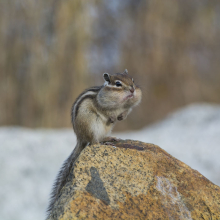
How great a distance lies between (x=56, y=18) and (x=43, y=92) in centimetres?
243

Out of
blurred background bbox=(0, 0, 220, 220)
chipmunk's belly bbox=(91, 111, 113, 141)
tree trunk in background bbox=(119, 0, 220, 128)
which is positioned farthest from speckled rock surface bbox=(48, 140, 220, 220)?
tree trunk in background bbox=(119, 0, 220, 128)

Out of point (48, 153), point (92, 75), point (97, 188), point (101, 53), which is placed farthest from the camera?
point (101, 53)

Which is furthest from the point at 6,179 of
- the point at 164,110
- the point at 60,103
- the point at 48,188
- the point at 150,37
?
the point at 150,37

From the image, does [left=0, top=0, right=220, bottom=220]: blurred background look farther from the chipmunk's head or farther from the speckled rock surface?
the speckled rock surface

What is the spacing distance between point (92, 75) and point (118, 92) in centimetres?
757

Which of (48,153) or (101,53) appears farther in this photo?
(101,53)

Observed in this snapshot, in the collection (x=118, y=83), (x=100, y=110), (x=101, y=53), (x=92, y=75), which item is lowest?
(x=100, y=110)

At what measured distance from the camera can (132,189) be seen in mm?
2918

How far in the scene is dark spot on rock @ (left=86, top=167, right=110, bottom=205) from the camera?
2764 mm

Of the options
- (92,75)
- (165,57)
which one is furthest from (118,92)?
(165,57)

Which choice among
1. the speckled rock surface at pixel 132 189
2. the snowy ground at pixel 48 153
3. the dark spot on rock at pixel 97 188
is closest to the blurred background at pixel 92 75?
the snowy ground at pixel 48 153

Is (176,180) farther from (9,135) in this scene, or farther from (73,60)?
(73,60)

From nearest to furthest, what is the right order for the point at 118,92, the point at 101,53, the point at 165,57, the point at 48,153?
the point at 118,92
the point at 48,153
the point at 101,53
the point at 165,57

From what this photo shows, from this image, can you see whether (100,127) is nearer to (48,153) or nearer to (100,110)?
(100,110)
